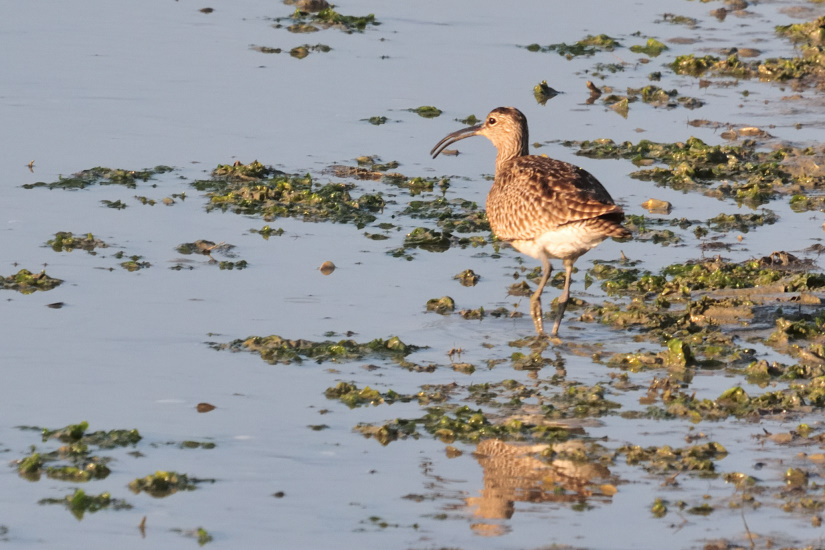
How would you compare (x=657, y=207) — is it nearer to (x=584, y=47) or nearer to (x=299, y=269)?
(x=299, y=269)

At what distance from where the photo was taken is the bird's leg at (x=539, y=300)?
981 cm

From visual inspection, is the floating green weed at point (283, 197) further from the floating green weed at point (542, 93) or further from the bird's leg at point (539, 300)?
the floating green weed at point (542, 93)

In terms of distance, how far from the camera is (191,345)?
29.7 feet

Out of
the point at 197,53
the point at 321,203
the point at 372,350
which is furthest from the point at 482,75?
the point at 372,350

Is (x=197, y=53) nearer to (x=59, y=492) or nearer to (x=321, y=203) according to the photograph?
(x=321, y=203)

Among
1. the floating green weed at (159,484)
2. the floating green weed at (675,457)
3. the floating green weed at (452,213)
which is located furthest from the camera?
the floating green weed at (452,213)

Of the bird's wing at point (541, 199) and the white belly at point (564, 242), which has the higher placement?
the bird's wing at point (541, 199)

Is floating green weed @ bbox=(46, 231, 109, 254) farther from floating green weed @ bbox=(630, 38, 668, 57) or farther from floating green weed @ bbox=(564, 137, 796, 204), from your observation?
floating green weed @ bbox=(630, 38, 668, 57)

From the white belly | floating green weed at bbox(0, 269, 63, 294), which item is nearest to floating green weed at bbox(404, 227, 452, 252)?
the white belly

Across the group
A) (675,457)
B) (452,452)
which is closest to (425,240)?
(452,452)

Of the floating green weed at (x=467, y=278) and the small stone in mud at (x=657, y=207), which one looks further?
the small stone in mud at (x=657, y=207)

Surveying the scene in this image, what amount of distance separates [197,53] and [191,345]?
28.3 feet

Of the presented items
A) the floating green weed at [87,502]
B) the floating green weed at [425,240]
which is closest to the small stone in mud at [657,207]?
the floating green weed at [425,240]

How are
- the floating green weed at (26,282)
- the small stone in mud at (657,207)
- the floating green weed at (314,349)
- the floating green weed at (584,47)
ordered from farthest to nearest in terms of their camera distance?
the floating green weed at (584,47), the small stone in mud at (657,207), the floating green weed at (26,282), the floating green weed at (314,349)
